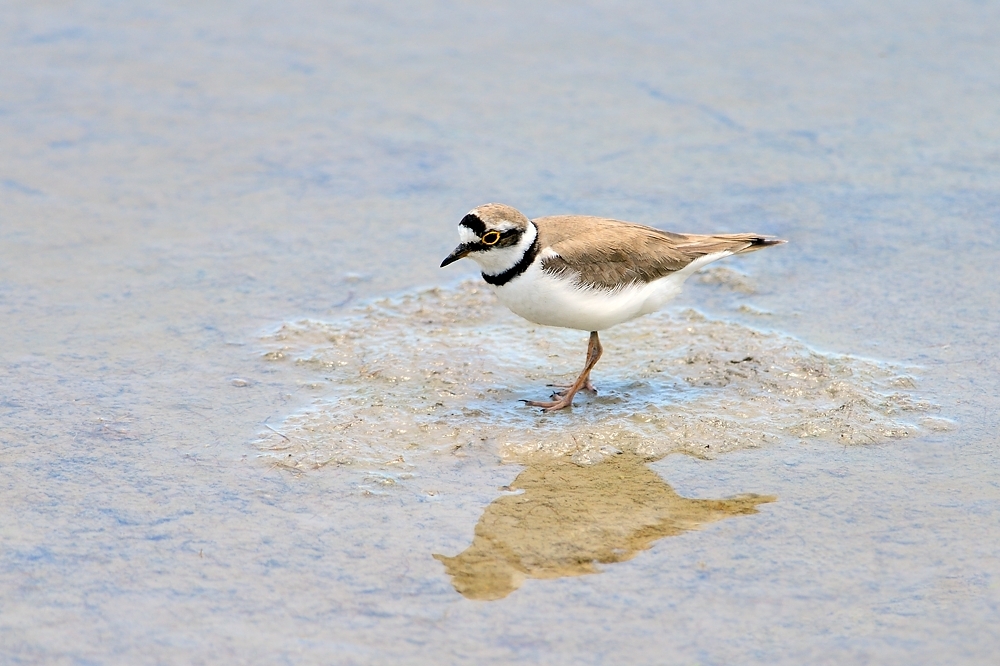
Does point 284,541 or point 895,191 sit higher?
point 895,191

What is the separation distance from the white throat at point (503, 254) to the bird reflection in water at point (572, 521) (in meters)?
1.09

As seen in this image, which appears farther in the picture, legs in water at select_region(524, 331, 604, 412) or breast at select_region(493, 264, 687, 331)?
legs in water at select_region(524, 331, 604, 412)

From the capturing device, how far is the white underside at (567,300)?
20.2 ft

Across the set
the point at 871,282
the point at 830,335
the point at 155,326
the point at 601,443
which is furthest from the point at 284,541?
the point at 871,282

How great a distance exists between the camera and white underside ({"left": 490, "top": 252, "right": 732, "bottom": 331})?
615cm

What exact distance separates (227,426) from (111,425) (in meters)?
0.59

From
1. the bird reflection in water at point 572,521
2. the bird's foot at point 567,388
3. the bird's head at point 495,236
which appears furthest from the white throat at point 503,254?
the bird reflection in water at point 572,521

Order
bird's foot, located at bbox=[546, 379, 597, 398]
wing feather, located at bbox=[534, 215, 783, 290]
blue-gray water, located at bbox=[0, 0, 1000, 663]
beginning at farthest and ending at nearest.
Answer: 1. bird's foot, located at bbox=[546, 379, 597, 398]
2. wing feather, located at bbox=[534, 215, 783, 290]
3. blue-gray water, located at bbox=[0, 0, 1000, 663]

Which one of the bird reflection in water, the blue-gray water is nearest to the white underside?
the blue-gray water

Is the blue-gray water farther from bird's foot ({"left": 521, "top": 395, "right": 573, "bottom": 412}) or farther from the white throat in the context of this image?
the white throat

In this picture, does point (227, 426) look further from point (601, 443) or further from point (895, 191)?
point (895, 191)

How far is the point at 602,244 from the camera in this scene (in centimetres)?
647

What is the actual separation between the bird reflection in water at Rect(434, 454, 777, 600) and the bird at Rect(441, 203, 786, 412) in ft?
2.65

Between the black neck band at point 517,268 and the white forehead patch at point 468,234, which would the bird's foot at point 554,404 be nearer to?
the black neck band at point 517,268
